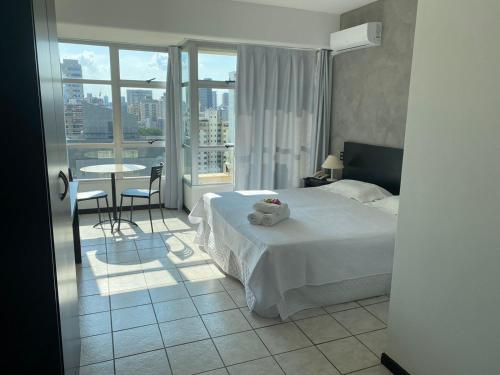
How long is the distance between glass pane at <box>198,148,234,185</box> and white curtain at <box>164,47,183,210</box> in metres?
0.46

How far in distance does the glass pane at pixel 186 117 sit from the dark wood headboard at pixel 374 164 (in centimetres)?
214

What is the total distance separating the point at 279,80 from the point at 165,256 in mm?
2887

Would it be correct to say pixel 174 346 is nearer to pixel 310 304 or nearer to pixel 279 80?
pixel 310 304

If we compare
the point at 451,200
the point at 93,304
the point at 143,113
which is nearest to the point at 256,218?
the point at 93,304

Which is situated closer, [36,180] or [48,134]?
[36,180]

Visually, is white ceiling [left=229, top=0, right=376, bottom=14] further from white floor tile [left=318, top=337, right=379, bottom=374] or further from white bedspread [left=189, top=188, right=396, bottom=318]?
white floor tile [left=318, top=337, right=379, bottom=374]

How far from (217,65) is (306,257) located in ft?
10.8

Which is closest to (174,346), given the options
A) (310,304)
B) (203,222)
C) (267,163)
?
(310,304)

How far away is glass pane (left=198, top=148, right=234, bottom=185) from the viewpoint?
5.43m

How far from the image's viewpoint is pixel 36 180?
134 cm

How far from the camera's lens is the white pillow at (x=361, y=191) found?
427 cm

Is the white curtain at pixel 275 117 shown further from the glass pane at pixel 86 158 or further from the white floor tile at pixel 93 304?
the white floor tile at pixel 93 304

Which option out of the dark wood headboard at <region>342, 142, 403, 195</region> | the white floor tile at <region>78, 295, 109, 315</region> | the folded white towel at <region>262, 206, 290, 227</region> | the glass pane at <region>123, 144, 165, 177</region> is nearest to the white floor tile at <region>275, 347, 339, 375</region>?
the folded white towel at <region>262, 206, 290, 227</region>

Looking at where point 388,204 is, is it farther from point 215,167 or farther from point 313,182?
point 215,167
